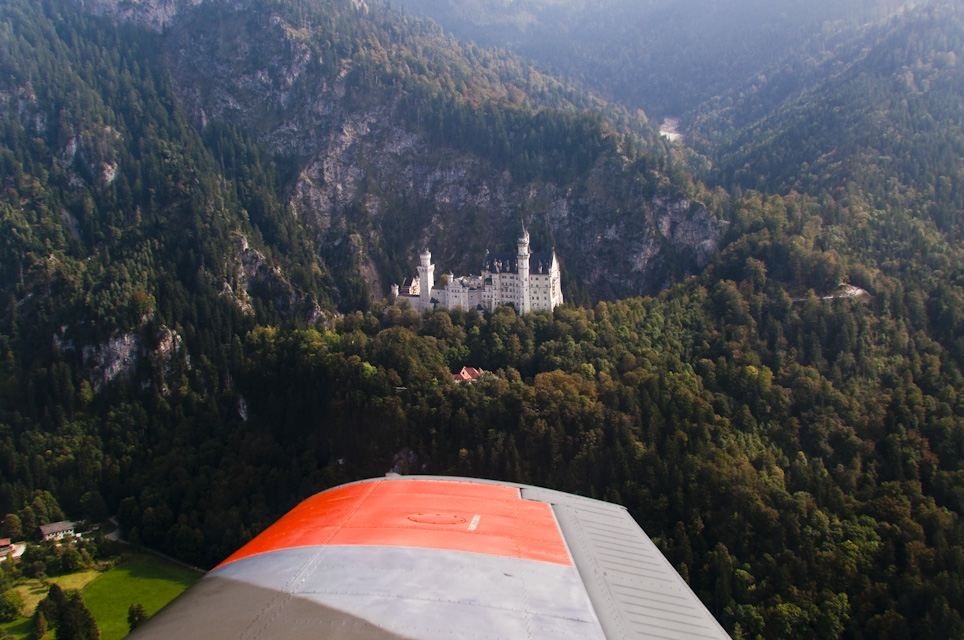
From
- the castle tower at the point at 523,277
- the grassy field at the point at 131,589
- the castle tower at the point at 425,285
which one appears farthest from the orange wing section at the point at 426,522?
the castle tower at the point at 425,285

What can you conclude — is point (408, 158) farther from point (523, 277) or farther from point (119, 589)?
point (119, 589)

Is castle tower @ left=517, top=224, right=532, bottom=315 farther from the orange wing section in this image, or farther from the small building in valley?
the orange wing section

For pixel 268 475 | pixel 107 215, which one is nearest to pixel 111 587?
pixel 268 475

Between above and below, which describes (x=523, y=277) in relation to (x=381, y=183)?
below

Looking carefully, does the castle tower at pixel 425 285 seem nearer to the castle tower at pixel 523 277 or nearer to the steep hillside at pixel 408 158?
the castle tower at pixel 523 277

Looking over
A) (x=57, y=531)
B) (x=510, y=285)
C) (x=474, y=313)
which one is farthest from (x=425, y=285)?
(x=57, y=531)

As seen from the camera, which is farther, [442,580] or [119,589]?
[119,589]

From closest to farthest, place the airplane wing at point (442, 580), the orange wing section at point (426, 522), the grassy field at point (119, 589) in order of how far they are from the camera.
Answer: the airplane wing at point (442, 580) → the orange wing section at point (426, 522) → the grassy field at point (119, 589)
